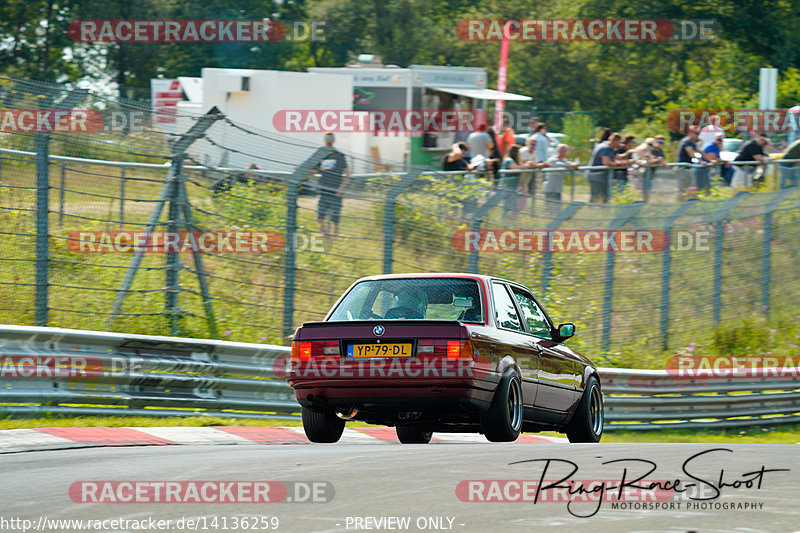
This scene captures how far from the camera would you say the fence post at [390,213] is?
14.4 meters

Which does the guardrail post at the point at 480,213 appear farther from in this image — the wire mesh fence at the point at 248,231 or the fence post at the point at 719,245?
the fence post at the point at 719,245

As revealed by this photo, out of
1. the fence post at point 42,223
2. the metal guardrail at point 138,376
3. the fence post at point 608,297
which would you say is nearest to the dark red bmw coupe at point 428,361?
the metal guardrail at point 138,376

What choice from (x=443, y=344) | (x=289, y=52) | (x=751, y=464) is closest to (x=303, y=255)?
(x=443, y=344)

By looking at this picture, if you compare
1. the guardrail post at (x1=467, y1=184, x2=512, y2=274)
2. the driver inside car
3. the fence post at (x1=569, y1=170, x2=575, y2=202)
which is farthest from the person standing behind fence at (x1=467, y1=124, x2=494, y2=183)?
the driver inside car

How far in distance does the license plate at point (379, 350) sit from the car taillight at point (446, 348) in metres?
0.11

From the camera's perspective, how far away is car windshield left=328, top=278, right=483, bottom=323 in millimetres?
9578

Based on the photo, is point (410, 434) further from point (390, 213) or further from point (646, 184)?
point (646, 184)

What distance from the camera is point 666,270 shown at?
18047 millimetres

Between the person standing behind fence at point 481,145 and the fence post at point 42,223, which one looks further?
the person standing behind fence at point 481,145

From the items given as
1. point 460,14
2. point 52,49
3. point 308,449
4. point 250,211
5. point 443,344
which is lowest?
point 308,449

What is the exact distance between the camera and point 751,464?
28.3ft

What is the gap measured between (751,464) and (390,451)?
250cm

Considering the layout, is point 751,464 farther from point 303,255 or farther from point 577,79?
point 577,79

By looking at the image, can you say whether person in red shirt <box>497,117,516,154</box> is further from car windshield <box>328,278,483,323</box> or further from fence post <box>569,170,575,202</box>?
car windshield <box>328,278,483,323</box>
